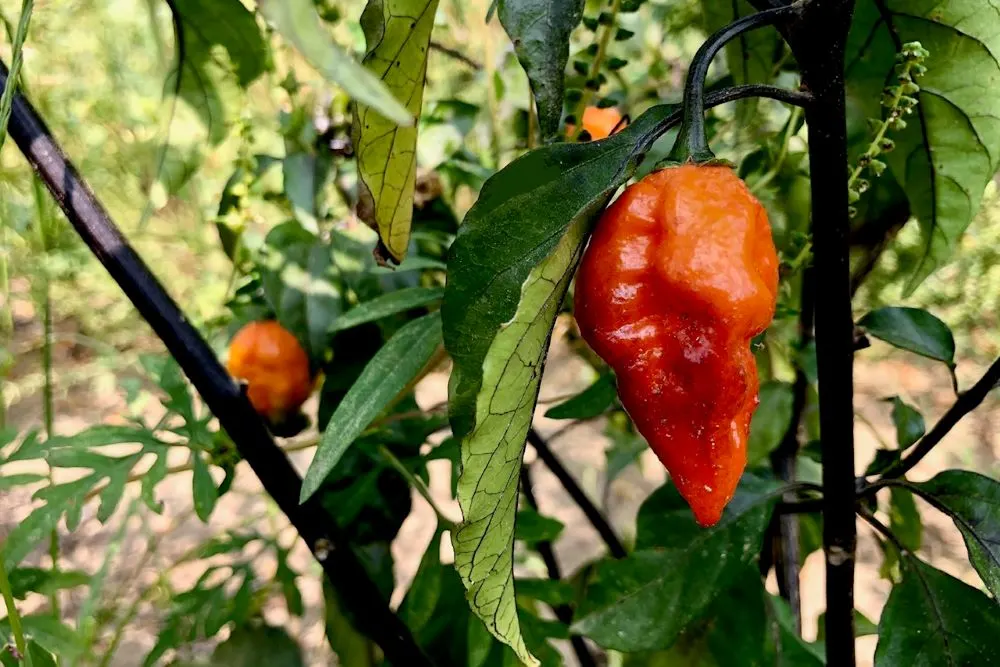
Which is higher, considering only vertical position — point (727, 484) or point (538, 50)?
point (538, 50)

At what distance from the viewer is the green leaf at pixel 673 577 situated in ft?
1.50

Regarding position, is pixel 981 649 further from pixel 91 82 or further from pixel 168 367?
pixel 91 82

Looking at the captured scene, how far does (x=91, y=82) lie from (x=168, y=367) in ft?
3.95

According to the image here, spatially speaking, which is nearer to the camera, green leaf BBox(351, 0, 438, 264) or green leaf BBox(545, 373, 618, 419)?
green leaf BBox(351, 0, 438, 264)

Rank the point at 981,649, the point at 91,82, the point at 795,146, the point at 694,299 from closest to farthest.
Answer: the point at 694,299
the point at 981,649
the point at 795,146
the point at 91,82

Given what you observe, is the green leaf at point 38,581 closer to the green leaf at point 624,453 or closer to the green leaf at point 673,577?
the green leaf at point 673,577

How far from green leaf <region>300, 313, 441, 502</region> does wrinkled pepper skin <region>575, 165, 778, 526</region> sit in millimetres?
145

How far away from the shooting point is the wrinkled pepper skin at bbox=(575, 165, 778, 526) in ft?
0.81

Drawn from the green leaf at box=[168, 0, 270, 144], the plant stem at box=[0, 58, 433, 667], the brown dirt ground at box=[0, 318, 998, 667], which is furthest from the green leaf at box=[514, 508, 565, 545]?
the brown dirt ground at box=[0, 318, 998, 667]

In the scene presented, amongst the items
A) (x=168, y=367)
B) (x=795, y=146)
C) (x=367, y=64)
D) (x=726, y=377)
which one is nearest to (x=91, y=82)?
(x=168, y=367)

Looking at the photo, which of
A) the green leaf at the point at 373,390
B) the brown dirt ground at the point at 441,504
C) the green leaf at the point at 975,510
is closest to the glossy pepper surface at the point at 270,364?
the green leaf at the point at 373,390

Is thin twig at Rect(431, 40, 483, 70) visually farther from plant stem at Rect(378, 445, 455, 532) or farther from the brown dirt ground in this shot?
the brown dirt ground

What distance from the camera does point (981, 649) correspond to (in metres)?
0.37

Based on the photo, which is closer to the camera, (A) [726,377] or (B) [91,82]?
(A) [726,377]
